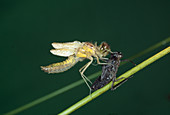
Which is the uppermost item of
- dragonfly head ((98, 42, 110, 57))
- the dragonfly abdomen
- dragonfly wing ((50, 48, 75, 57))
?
dragonfly wing ((50, 48, 75, 57))

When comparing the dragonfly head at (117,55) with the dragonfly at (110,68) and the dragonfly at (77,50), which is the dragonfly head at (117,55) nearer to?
the dragonfly at (110,68)

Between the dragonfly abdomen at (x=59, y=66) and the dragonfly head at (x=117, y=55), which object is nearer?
the dragonfly abdomen at (x=59, y=66)

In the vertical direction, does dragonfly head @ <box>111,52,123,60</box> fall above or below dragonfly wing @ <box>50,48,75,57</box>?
below

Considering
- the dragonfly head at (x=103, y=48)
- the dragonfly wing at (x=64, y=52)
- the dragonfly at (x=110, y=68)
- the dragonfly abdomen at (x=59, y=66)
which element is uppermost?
the dragonfly wing at (x=64, y=52)

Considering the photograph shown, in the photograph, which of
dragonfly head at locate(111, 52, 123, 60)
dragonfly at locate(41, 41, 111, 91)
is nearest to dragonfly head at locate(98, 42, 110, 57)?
dragonfly at locate(41, 41, 111, 91)

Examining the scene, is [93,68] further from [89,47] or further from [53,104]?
[89,47]

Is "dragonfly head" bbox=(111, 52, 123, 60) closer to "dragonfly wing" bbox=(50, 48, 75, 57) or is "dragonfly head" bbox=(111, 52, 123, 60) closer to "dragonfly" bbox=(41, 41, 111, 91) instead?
"dragonfly" bbox=(41, 41, 111, 91)

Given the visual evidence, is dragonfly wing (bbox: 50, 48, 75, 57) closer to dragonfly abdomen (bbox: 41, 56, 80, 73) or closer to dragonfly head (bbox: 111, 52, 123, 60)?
dragonfly abdomen (bbox: 41, 56, 80, 73)

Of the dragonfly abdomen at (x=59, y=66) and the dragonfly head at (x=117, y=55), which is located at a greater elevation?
the dragonfly abdomen at (x=59, y=66)

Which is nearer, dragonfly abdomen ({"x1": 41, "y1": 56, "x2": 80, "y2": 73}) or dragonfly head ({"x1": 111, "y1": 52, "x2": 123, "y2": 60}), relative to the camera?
dragonfly abdomen ({"x1": 41, "y1": 56, "x2": 80, "y2": 73})

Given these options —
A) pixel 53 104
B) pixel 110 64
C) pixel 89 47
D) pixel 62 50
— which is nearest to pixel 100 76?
pixel 110 64

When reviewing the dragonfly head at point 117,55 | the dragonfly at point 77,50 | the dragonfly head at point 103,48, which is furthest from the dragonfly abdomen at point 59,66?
the dragonfly head at point 117,55
